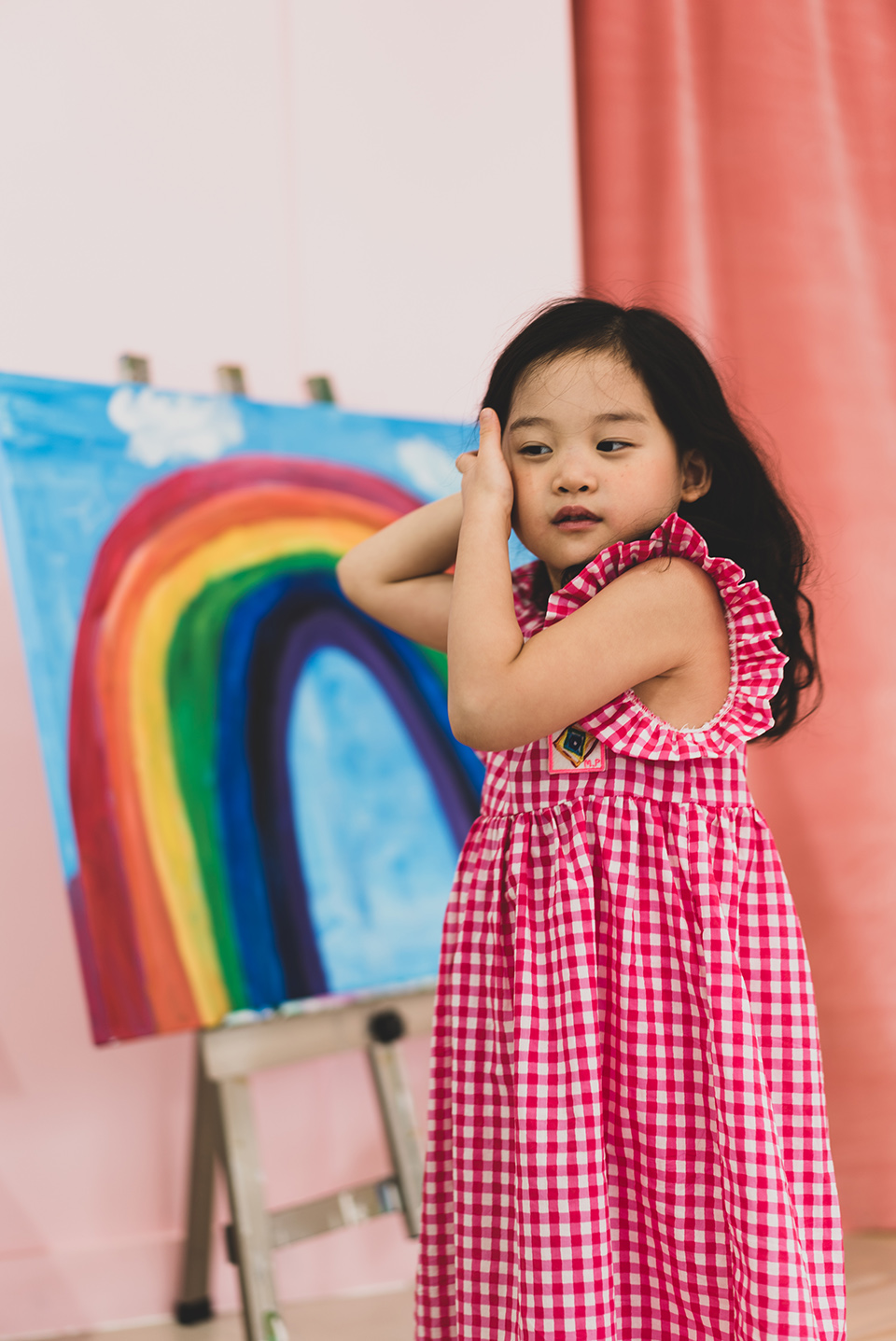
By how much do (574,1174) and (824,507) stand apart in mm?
1261

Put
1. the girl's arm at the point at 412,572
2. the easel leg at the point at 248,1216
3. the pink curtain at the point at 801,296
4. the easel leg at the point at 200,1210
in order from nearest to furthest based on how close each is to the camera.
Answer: the girl's arm at the point at 412,572
the easel leg at the point at 248,1216
the easel leg at the point at 200,1210
the pink curtain at the point at 801,296

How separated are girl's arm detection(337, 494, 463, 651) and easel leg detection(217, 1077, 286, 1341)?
1.90ft

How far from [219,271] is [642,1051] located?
119cm

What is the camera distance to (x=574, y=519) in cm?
82

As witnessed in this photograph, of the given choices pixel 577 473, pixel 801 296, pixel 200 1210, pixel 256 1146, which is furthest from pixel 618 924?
pixel 801 296

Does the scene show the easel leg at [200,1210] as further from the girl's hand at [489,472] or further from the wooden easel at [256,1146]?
the girl's hand at [489,472]

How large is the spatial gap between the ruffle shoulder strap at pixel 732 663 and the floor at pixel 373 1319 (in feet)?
3.28

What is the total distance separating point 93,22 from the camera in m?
1.43

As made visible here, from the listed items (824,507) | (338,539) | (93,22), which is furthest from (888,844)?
(93,22)

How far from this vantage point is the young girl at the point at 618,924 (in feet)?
2.47

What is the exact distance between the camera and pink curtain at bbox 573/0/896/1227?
5.58ft

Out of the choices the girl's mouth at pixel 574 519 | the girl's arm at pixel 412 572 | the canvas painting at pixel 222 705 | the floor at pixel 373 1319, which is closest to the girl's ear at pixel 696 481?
the girl's mouth at pixel 574 519

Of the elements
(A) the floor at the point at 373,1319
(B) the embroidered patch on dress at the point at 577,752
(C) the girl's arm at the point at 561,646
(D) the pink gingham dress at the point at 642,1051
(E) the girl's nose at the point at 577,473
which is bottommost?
(A) the floor at the point at 373,1319

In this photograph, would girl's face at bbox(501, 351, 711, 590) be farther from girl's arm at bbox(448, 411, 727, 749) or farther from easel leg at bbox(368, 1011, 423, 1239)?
easel leg at bbox(368, 1011, 423, 1239)
